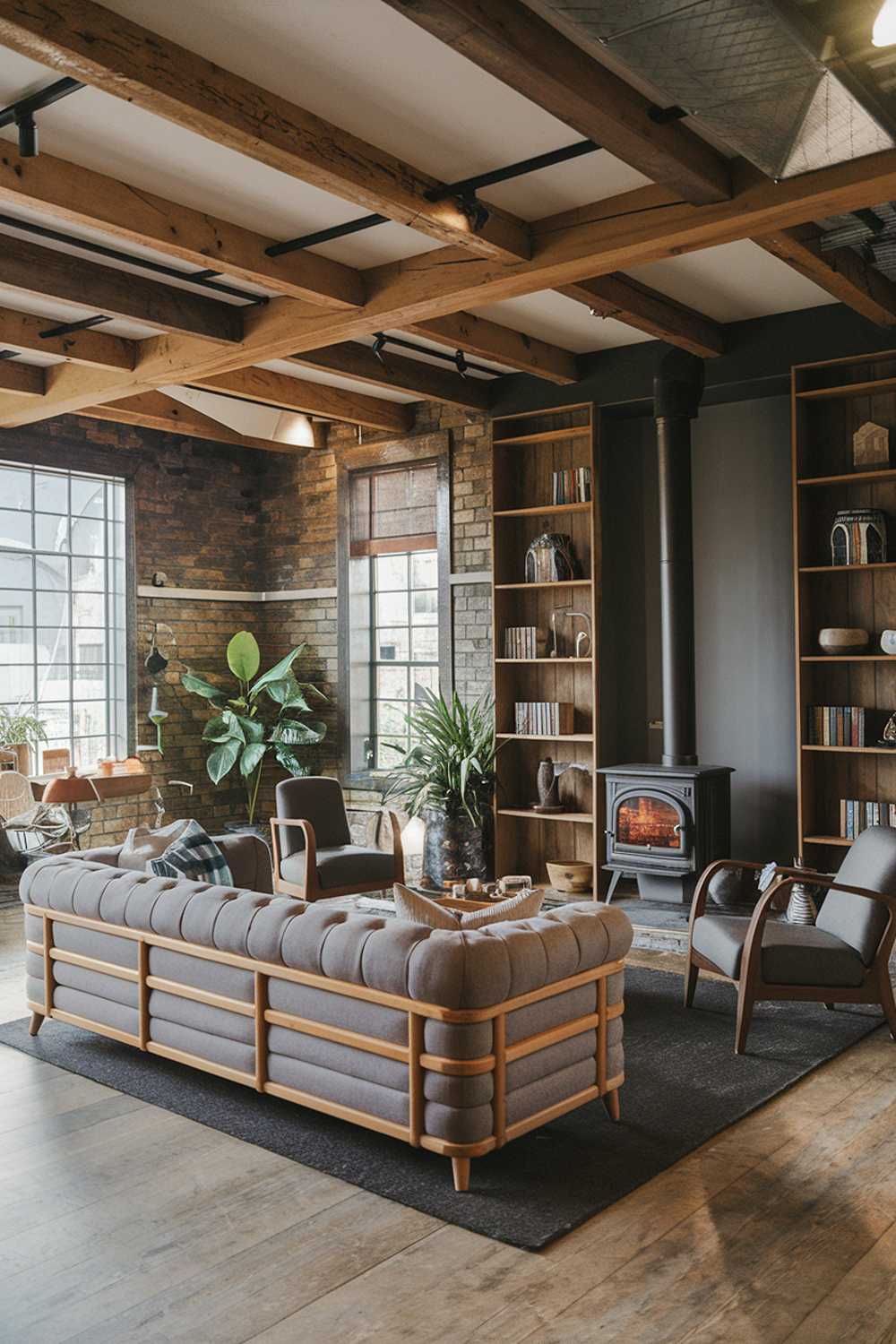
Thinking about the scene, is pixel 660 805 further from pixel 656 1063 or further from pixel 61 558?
pixel 61 558

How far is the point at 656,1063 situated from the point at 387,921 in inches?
53.2

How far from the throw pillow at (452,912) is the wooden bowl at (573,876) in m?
3.27

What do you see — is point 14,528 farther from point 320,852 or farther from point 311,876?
Result: point 311,876

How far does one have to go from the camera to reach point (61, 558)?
7918 mm

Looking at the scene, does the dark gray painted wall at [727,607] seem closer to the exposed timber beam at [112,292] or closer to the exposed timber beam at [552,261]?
the exposed timber beam at [552,261]

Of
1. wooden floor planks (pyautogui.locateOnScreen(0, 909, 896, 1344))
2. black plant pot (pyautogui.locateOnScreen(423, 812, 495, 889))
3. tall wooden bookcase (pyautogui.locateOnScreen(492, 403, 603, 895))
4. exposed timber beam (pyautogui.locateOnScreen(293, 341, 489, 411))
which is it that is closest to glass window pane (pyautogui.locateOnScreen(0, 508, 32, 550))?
exposed timber beam (pyautogui.locateOnScreen(293, 341, 489, 411))

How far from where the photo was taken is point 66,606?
7.95 metres

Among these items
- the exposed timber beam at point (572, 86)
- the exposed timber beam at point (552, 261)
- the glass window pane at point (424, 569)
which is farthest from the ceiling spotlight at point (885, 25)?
the glass window pane at point (424, 569)

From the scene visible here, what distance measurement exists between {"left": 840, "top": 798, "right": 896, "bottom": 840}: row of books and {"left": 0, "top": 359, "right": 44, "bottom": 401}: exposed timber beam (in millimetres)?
5210

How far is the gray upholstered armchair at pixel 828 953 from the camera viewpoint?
14.0 ft

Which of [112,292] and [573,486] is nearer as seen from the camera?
[112,292]

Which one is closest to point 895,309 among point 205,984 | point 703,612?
point 703,612

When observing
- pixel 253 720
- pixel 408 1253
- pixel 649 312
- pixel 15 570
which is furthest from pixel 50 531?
pixel 408 1253

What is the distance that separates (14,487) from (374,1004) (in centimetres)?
551
